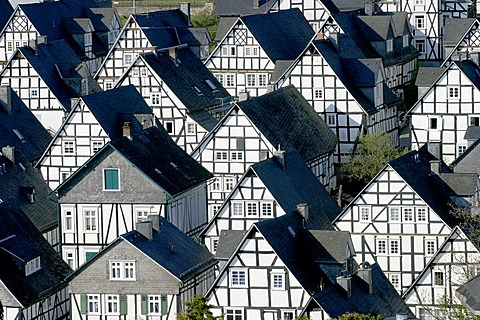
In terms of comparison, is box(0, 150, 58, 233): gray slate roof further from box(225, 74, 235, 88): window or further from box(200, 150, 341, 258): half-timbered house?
box(225, 74, 235, 88): window

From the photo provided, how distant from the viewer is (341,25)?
92.2m

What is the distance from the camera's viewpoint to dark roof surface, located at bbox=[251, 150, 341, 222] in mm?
66750

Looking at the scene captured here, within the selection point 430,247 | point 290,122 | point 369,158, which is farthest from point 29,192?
point 369,158

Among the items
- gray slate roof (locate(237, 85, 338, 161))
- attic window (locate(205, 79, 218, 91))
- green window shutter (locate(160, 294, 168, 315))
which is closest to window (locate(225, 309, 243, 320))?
green window shutter (locate(160, 294, 168, 315))

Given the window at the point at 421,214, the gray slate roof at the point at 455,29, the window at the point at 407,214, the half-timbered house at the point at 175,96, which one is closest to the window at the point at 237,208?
the window at the point at 407,214

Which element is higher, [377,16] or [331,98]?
[377,16]

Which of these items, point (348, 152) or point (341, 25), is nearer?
point (348, 152)

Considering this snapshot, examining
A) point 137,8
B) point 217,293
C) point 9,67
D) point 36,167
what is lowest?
point 217,293

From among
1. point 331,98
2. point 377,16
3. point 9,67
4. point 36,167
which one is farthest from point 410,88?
point 36,167

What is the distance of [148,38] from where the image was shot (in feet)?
312

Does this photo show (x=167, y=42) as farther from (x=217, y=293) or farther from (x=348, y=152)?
(x=217, y=293)

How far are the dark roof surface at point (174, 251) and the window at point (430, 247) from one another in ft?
25.1

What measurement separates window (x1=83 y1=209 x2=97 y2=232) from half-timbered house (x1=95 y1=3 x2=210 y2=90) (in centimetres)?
2324

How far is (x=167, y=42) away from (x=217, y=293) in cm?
4005
